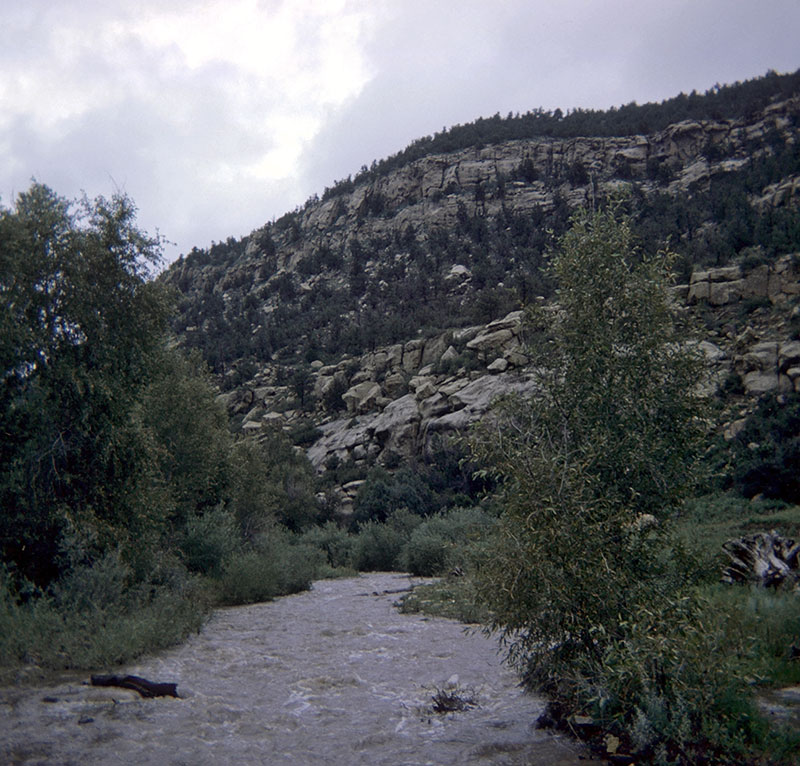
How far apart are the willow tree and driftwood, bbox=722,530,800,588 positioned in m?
4.79

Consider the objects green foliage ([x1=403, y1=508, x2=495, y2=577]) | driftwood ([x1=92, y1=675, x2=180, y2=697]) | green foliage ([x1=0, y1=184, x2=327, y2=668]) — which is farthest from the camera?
green foliage ([x1=403, y1=508, x2=495, y2=577])

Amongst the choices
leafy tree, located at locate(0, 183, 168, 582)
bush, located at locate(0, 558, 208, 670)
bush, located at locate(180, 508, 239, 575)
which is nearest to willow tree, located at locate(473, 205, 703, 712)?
bush, located at locate(0, 558, 208, 670)

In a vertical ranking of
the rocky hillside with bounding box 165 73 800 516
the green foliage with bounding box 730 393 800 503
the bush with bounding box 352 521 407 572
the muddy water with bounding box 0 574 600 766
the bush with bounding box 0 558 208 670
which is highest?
the rocky hillside with bounding box 165 73 800 516

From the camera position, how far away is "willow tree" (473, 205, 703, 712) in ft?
23.5

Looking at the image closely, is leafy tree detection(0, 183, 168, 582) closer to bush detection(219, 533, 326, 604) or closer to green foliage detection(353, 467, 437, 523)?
bush detection(219, 533, 326, 604)

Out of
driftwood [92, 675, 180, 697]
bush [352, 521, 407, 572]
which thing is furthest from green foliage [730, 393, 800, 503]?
driftwood [92, 675, 180, 697]

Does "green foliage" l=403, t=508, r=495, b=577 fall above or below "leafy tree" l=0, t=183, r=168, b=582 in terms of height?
below

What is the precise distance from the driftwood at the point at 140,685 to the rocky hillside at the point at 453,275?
28.4 m

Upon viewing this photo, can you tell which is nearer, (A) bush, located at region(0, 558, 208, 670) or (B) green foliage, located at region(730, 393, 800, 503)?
(A) bush, located at region(0, 558, 208, 670)

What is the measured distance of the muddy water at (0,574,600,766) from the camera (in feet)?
22.6

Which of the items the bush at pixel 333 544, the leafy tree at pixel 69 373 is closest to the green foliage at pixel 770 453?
the bush at pixel 333 544

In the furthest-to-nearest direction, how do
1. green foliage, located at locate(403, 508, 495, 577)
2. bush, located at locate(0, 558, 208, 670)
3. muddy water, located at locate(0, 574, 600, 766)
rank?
green foliage, located at locate(403, 508, 495, 577) < bush, located at locate(0, 558, 208, 670) < muddy water, located at locate(0, 574, 600, 766)

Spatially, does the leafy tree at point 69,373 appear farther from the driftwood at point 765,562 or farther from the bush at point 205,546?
the driftwood at point 765,562

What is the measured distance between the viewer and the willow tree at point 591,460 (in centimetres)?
715
